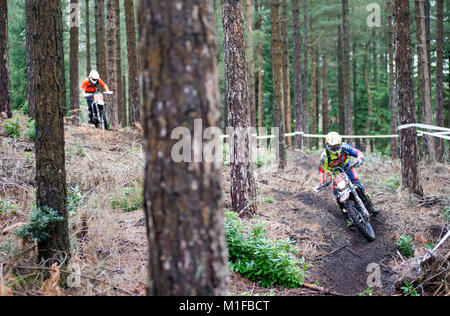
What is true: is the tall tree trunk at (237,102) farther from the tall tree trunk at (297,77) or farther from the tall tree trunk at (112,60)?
the tall tree trunk at (297,77)

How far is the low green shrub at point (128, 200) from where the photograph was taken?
7.73 m

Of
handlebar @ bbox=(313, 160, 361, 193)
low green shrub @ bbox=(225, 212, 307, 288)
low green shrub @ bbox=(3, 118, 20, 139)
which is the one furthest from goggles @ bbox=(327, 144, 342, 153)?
low green shrub @ bbox=(3, 118, 20, 139)

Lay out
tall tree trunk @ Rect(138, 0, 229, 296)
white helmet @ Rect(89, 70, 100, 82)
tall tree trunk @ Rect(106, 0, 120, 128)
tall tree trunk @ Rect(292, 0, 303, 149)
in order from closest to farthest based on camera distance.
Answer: tall tree trunk @ Rect(138, 0, 229, 296)
white helmet @ Rect(89, 70, 100, 82)
tall tree trunk @ Rect(106, 0, 120, 128)
tall tree trunk @ Rect(292, 0, 303, 149)

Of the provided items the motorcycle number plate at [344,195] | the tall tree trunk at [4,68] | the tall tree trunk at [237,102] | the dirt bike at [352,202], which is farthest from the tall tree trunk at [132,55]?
the motorcycle number plate at [344,195]

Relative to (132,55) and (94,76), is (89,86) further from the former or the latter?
(132,55)

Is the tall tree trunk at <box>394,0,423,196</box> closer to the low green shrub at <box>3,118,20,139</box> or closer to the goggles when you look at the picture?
the goggles

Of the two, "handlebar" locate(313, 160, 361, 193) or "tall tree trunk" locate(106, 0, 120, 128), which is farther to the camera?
"tall tree trunk" locate(106, 0, 120, 128)

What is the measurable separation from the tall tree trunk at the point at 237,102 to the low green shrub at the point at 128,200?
195 cm

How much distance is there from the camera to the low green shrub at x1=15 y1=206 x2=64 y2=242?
14.3 ft
